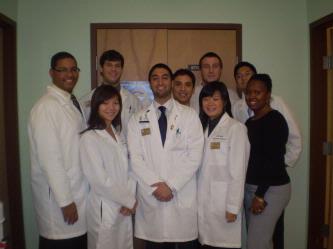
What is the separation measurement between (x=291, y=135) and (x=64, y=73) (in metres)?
1.71

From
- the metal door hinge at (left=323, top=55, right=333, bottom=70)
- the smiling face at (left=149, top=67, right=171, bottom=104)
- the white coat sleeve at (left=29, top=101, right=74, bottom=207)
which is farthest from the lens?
the metal door hinge at (left=323, top=55, right=333, bottom=70)

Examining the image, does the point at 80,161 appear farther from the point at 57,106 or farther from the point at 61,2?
the point at 61,2

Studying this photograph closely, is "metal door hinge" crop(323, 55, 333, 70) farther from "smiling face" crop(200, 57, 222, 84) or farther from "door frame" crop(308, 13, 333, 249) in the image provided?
"smiling face" crop(200, 57, 222, 84)

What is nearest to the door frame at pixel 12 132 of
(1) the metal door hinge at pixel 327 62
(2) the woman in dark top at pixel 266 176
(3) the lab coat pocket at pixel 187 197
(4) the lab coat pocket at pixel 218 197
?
(3) the lab coat pocket at pixel 187 197

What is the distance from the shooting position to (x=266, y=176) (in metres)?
2.03

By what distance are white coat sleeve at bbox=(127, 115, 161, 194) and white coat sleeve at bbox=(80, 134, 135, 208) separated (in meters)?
0.16

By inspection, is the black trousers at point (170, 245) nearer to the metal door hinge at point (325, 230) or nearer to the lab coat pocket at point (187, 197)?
the lab coat pocket at point (187, 197)

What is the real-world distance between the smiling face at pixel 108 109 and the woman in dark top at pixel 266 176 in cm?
96

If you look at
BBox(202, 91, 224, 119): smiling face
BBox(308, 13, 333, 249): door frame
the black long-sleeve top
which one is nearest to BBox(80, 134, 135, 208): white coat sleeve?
BBox(202, 91, 224, 119): smiling face

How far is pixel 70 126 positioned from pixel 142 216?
777 mm

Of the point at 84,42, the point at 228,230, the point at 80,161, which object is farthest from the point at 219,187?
the point at 84,42

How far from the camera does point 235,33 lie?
3113 mm

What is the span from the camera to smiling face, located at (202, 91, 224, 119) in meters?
2.14

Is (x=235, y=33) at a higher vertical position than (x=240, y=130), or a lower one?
higher
